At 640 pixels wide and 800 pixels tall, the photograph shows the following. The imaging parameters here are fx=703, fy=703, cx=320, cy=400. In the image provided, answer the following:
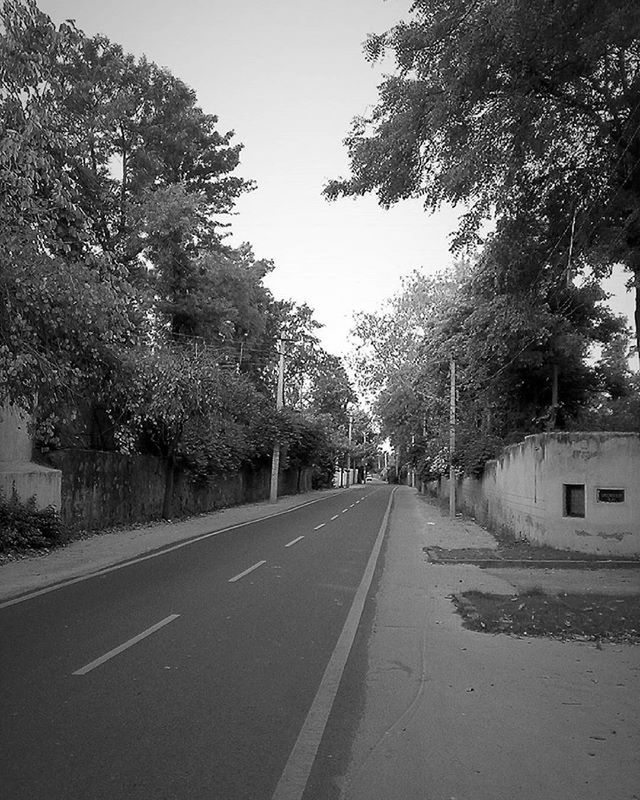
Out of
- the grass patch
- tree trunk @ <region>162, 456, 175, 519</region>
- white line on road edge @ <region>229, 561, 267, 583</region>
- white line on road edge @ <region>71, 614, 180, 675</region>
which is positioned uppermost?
tree trunk @ <region>162, 456, 175, 519</region>

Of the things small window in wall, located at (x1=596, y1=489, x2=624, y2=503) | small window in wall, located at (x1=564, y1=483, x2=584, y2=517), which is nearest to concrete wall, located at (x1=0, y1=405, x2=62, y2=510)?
small window in wall, located at (x1=564, y1=483, x2=584, y2=517)

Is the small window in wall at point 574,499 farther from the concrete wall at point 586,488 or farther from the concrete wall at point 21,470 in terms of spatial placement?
the concrete wall at point 21,470

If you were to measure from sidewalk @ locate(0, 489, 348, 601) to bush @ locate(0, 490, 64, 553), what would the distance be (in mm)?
428

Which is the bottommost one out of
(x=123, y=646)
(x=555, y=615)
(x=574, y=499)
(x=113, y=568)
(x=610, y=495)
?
(x=113, y=568)

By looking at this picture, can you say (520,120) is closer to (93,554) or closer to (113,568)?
(113,568)

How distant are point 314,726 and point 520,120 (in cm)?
943

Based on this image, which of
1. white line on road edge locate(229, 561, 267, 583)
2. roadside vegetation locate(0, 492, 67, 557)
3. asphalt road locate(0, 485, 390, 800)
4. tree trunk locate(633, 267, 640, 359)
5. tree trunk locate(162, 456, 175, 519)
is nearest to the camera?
asphalt road locate(0, 485, 390, 800)

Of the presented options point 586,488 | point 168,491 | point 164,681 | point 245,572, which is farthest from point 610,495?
point 168,491

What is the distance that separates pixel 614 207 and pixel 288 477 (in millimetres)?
43377

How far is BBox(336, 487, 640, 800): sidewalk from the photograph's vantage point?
4.04 meters

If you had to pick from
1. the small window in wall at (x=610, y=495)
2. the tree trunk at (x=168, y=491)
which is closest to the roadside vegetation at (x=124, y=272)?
the tree trunk at (x=168, y=491)

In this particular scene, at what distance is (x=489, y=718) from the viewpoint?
203 inches

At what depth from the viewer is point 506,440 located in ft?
77.2

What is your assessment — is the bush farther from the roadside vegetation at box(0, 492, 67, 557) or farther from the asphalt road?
the asphalt road
